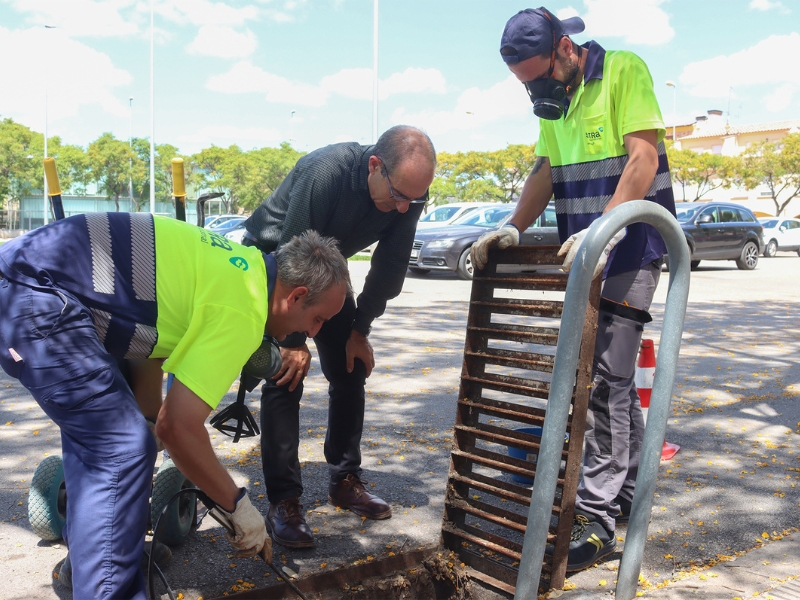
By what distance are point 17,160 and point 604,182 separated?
47.7 meters

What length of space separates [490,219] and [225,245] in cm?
1374

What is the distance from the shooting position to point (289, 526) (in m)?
3.08

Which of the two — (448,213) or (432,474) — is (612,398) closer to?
(432,474)

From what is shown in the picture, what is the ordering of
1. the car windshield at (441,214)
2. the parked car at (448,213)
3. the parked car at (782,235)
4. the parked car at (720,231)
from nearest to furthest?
the parked car at (448,213) < the car windshield at (441,214) < the parked car at (720,231) < the parked car at (782,235)

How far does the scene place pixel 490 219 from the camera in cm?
1582

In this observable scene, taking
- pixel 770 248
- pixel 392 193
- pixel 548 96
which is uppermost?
pixel 548 96

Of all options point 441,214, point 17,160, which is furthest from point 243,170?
point 441,214

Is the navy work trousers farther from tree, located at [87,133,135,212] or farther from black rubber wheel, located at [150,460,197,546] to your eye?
tree, located at [87,133,135,212]

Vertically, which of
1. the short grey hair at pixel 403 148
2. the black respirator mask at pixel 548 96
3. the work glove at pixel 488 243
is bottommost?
the work glove at pixel 488 243

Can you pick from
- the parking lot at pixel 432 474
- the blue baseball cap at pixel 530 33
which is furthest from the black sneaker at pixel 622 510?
the blue baseball cap at pixel 530 33

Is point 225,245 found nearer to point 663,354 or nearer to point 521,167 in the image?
point 663,354

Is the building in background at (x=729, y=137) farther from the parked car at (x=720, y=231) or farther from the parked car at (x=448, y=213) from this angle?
the parked car at (x=448, y=213)

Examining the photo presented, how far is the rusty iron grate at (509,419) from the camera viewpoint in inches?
106

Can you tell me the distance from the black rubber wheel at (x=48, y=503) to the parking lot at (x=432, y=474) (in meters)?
0.11
